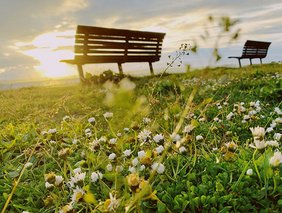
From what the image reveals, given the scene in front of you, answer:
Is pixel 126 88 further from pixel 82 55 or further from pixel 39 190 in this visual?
pixel 82 55

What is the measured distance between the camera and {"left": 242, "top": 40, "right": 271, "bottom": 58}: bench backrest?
20.3m

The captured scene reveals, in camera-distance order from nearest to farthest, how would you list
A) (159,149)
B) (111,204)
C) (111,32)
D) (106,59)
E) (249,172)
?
(111,204), (249,172), (159,149), (106,59), (111,32)

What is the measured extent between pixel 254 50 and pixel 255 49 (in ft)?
0.46

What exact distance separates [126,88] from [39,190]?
7.96ft

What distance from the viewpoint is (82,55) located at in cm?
1312

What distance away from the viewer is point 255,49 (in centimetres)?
2161

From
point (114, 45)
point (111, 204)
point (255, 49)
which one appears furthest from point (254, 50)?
point (111, 204)

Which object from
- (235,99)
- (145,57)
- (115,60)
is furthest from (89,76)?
(235,99)

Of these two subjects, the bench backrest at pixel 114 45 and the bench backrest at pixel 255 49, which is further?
the bench backrest at pixel 255 49

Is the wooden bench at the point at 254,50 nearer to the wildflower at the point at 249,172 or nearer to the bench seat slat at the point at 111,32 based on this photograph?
the bench seat slat at the point at 111,32

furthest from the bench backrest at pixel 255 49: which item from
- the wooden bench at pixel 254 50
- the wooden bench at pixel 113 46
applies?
the wooden bench at pixel 113 46

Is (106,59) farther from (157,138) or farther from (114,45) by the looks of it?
(157,138)

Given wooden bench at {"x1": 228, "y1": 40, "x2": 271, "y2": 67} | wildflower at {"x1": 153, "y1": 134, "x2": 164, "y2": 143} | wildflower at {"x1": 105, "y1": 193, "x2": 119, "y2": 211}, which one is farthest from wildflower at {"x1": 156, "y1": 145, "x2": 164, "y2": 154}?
wooden bench at {"x1": 228, "y1": 40, "x2": 271, "y2": 67}

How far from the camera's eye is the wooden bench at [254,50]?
20.2 metres
